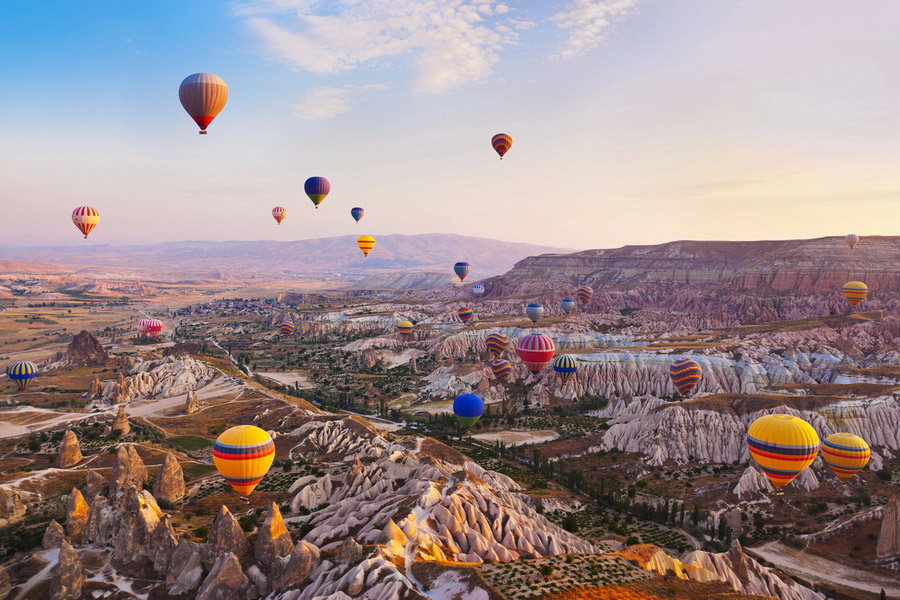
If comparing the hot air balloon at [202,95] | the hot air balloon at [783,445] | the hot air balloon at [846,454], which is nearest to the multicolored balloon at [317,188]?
the hot air balloon at [202,95]

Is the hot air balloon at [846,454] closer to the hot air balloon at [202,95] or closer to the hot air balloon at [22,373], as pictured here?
the hot air balloon at [202,95]

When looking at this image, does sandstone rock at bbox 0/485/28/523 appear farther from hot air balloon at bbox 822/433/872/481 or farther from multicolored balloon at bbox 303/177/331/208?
hot air balloon at bbox 822/433/872/481

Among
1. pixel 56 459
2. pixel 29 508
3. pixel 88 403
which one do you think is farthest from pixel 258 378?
pixel 29 508

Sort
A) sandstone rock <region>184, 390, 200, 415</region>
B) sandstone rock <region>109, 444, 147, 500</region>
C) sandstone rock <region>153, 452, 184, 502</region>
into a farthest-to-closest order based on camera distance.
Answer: sandstone rock <region>184, 390, 200, 415</region> < sandstone rock <region>153, 452, 184, 502</region> < sandstone rock <region>109, 444, 147, 500</region>

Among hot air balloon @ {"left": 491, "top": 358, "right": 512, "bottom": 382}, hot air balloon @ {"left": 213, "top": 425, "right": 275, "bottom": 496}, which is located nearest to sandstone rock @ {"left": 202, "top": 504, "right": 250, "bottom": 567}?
hot air balloon @ {"left": 213, "top": 425, "right": 275, "bottom": 496}

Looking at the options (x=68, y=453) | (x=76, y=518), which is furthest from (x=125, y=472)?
(x=68, y=453)

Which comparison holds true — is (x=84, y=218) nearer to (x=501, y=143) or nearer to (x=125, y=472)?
(x=125, y=472)
